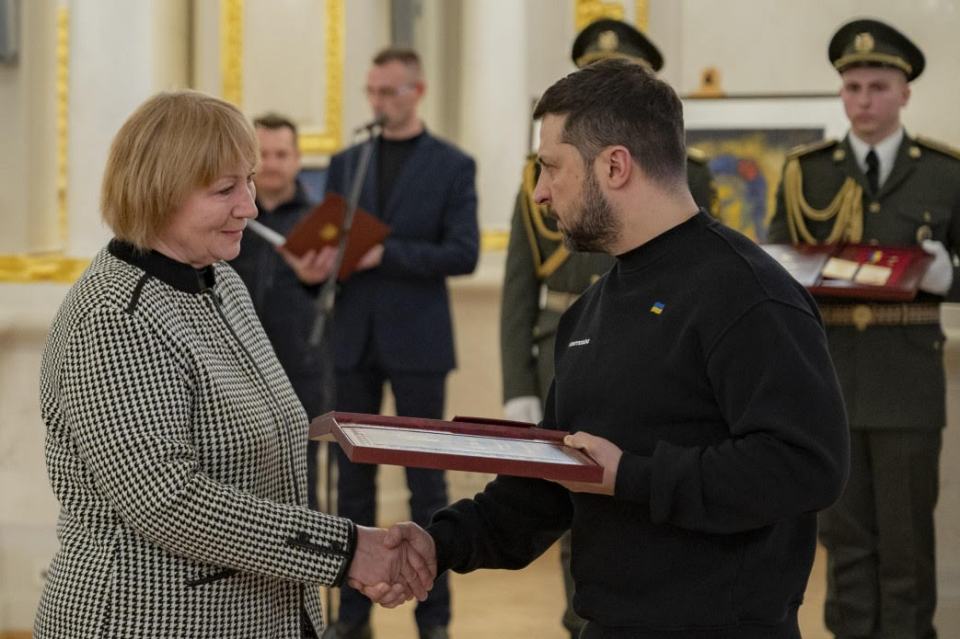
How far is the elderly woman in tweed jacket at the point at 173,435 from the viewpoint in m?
2.01

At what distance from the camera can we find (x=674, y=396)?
1.97 meters

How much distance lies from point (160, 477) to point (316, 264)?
8.21 feet

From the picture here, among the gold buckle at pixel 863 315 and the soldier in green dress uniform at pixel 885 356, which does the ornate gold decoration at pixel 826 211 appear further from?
the gold buckle at pixel 863 315

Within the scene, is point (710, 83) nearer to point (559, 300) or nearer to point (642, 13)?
point (642, 13)

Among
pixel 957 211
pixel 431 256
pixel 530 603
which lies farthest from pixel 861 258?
pixel 530 603

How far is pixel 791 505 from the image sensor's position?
1881 millimetres

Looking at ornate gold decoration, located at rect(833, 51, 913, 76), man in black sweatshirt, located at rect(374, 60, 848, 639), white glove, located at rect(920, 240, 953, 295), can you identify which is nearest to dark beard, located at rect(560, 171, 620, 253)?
man in black sweatshirt, located at rect(374, 60, 848, 639)

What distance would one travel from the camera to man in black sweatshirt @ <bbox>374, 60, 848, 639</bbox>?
6.18 feet

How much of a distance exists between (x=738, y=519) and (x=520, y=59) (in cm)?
447

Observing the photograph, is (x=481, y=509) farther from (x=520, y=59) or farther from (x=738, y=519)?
(x=520, y=59)

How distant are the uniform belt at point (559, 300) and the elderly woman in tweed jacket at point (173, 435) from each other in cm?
181

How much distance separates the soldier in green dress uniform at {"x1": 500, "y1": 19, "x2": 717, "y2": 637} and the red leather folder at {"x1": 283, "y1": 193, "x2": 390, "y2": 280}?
1.67 ft

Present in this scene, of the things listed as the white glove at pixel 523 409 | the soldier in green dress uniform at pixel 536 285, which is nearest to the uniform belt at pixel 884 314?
the soldier in green dress uniform at pixel 536 285

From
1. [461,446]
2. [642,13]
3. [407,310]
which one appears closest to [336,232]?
[407,310]
